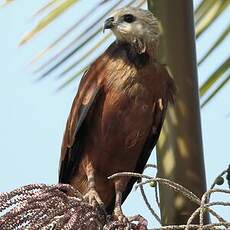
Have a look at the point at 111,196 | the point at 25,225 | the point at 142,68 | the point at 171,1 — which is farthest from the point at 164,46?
the point at 25,225

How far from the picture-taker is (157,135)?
352 centimetres

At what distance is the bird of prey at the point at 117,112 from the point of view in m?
3.49

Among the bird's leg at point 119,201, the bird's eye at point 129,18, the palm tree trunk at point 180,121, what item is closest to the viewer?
the bird's leg at point 119,201

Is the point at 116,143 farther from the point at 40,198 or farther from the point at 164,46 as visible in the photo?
the point at 40,198

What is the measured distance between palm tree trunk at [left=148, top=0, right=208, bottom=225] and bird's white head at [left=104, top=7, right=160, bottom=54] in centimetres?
47

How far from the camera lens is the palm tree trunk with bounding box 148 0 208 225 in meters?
2.78

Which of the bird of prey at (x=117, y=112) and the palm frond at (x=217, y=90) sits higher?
the palm frond at (x=217, y=90)

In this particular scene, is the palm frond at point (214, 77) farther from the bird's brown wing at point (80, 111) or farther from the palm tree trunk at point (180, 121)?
the bird's brown wing at point (80, 111)

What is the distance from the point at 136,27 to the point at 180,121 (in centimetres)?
95

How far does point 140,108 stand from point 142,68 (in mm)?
181

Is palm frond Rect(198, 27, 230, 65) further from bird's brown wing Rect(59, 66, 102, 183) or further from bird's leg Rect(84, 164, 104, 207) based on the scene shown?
bird's leg Rect(84, 164, 104, 207)

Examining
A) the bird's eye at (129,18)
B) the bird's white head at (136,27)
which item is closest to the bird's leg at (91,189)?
the bird's white head at (136,27)

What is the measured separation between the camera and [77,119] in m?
3.53

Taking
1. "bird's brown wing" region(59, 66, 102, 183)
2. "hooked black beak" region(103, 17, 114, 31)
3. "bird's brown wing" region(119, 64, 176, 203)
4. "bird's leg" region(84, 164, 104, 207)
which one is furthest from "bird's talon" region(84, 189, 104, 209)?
"hooked black beak" region(103, 17, 114, 31)
